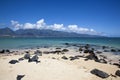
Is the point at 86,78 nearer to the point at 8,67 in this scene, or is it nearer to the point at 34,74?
the point at 34,74

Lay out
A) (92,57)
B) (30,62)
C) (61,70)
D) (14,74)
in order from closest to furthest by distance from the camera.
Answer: (14,74) < (61,70) < (30,62) < (92,57)

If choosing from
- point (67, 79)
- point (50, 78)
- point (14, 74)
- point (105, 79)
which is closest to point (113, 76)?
point (105, 79)

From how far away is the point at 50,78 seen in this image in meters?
12.1

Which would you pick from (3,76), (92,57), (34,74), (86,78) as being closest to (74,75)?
(86,78)

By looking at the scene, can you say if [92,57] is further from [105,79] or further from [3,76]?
[3,76]

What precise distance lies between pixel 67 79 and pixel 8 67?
6.38 m

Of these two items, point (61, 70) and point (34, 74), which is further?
point (61, 70)

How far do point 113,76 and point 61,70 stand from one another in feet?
15.4

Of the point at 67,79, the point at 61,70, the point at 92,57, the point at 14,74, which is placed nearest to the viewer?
the point at 67,79

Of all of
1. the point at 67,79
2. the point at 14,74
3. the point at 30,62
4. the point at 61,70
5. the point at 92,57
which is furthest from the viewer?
the point at 92,57

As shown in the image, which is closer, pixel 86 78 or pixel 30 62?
pixel 86 78

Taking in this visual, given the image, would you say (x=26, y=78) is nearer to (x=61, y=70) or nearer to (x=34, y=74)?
(x=34, y=74)

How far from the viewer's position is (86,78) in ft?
40.3

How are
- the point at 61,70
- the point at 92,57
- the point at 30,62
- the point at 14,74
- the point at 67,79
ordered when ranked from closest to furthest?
the point at 67,79 < the point at 14,74 < the point at 61,70 < the point at 30,62 < the point at 92,57
